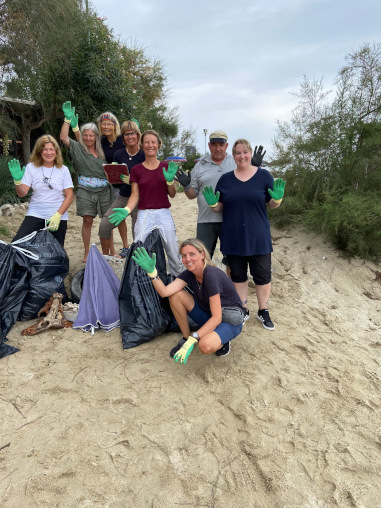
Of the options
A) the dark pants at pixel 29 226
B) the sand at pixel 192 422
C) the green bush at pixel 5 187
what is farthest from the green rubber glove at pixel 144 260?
the green bush at pixel 5 187

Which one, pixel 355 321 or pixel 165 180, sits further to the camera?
pixel 355 321

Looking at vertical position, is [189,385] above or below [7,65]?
below

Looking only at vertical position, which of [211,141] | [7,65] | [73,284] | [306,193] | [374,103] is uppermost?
[7,65]

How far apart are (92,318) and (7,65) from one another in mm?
5543

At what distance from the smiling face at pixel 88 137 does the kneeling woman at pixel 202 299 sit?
1495 millimetres

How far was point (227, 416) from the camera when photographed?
2055 millimetres

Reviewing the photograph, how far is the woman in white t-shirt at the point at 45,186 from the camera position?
10.2 feet

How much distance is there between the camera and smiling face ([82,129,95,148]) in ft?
11.0

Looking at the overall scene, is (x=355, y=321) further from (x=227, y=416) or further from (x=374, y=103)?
(x=374, y=103)

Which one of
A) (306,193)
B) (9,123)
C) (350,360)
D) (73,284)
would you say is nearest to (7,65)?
(9,123)

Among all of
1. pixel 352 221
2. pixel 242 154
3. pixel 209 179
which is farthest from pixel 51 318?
pixel 352 221

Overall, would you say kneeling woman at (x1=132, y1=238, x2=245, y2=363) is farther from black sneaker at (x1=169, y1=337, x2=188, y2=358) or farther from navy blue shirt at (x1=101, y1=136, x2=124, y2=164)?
navy blue shirt at (x1=101, y1=136, x2=124, y2=164)

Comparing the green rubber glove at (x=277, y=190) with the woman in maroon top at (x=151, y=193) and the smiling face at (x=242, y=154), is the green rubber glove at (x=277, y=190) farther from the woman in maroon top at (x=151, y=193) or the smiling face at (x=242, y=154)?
the woman in maroon top at (x=151, y=193)

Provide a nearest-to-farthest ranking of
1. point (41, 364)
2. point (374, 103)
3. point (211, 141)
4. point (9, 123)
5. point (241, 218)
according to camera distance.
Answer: point (41, 364), point (241, 218), point (211, 141), point (374, 103), point (9, 123)
